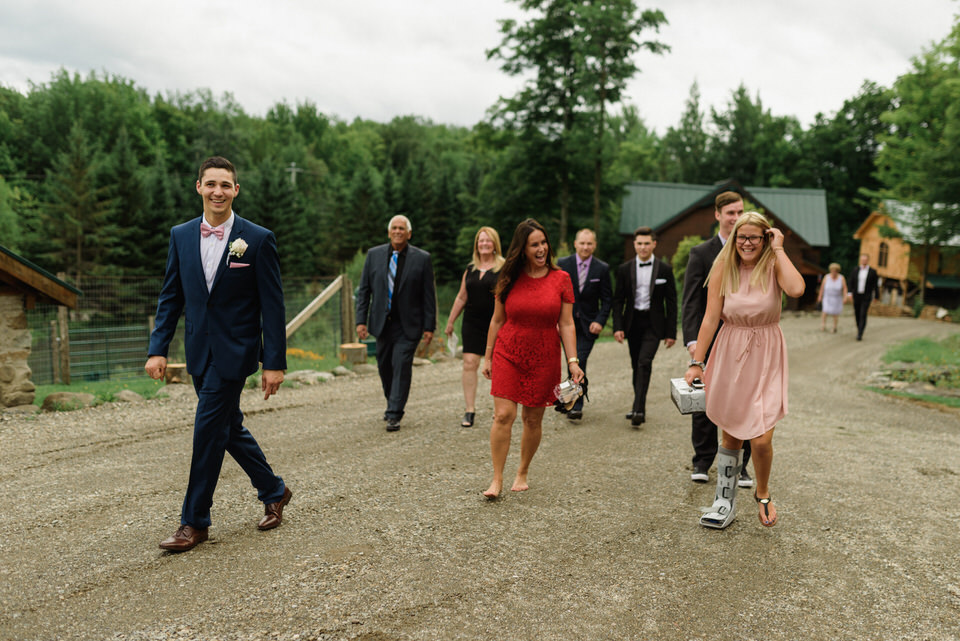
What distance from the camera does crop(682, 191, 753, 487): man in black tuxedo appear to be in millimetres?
5484

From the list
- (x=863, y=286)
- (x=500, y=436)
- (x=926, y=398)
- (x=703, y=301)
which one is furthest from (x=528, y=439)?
(x=863, y=286)

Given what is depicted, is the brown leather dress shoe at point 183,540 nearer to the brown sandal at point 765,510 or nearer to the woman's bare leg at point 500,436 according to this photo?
the woman's bare leg at point 500,436

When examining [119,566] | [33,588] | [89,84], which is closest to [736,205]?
[119,566]

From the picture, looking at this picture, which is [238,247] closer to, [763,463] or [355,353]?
[763,463]

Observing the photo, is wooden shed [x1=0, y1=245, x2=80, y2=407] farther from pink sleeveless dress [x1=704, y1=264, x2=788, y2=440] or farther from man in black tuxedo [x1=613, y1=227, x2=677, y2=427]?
pink sleeveless dress [x1=704, y1=264, x2=788, y2=440]

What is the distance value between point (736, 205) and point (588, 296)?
107 inches

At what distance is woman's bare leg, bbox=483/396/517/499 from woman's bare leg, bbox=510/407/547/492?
132 mm

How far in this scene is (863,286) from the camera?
18.1 meters

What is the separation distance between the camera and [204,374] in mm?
4160

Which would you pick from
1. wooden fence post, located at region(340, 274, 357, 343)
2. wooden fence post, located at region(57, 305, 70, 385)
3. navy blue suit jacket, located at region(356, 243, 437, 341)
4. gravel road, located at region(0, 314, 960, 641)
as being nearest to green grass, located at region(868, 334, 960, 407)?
gravel road, located at region(0, 314, 960, 641)

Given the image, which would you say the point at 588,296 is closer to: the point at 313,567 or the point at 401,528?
the point at 401,528

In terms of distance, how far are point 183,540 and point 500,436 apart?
7.10 ft

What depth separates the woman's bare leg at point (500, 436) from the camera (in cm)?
509

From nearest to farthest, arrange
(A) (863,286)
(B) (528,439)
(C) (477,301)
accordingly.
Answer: (B) (528,439) < (C) (477,301) < (A) (863,286)
